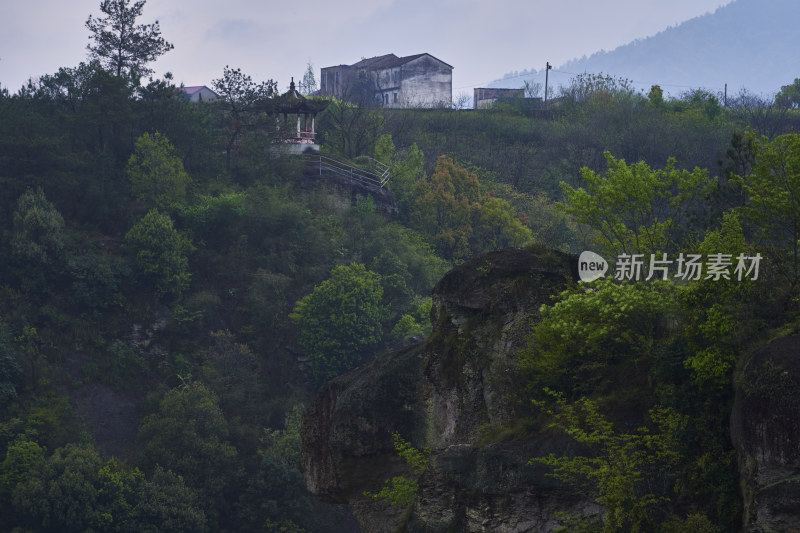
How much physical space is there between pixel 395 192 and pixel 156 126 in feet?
58.2

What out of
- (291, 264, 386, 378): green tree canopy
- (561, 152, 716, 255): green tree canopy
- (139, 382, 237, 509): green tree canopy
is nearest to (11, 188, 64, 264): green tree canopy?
(139, 382, 237, 509): green tree canopy

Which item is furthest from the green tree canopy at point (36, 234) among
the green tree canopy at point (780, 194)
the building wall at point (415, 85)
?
the building wall at point (415, 85)

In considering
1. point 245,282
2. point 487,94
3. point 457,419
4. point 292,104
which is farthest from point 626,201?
point 487,94

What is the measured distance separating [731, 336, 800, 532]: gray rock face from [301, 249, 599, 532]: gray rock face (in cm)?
403

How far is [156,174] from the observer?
59125 mm

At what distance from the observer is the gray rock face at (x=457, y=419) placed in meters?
20.9

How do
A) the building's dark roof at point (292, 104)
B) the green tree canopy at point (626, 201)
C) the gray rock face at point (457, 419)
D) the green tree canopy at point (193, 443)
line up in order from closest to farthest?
the gray rock face at point (457, 419), the green tree canopy at point (626, 201), the green tree canopy at point (193, 443), the building's dark roof at point (292, 104)

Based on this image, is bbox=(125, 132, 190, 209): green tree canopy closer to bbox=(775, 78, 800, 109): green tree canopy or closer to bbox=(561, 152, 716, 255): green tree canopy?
bbox=(561, 152, 716, 255): green tree canopy

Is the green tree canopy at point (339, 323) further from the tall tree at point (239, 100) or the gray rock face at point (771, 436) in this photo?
the gray rock face at point (771, 436)

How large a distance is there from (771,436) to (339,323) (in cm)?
3815

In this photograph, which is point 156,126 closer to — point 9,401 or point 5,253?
point 5,253

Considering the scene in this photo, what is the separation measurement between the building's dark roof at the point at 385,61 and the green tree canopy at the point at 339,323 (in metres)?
47.3

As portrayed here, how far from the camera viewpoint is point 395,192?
2717 inches

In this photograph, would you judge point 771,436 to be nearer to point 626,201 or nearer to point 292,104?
point 626,201
